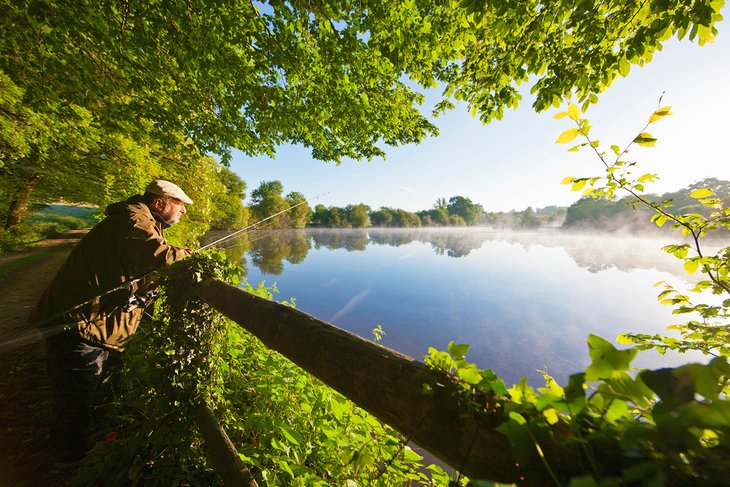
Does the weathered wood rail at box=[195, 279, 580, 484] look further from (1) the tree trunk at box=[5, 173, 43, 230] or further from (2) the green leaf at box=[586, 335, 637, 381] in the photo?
(1) the tree trunk at box=[5, 173, 43, 230]

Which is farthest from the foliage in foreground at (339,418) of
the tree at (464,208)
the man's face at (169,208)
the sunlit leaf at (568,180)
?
the tree at (464,208)

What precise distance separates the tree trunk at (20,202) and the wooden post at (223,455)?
2142cm

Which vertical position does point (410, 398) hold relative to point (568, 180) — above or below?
below

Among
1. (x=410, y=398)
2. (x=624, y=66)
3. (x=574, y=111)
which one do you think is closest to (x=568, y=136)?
(x=574, y=111)

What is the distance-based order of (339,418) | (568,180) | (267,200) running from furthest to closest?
(267,200), (568,180), (339,418)

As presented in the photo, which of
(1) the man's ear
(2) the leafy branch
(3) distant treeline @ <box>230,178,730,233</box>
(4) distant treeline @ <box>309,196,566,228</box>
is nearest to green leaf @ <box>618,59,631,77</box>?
(2) the leafy branch

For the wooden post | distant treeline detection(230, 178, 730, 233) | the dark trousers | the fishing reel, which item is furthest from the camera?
distant treeline detection(230, 178, 730, 233)

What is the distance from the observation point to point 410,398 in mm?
1100

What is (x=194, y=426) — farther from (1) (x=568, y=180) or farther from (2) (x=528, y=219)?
(2) (x=528, y=219)

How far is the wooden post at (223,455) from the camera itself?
2.18 meters

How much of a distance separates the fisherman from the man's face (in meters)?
0.41

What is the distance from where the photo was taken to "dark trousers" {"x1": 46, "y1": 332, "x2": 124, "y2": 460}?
2.89m

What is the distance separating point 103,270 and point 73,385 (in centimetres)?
138

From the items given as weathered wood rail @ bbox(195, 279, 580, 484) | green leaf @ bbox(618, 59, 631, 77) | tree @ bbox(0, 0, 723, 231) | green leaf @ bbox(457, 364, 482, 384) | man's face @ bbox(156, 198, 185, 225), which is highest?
tree @ bbox(0, 0, 723, 231)
